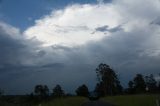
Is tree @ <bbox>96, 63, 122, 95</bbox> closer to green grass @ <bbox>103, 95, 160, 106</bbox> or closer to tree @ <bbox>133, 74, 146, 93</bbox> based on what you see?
tree @ <bbox>133, 74, 146, 93</bbox>

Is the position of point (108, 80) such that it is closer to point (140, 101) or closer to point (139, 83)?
point (139, 83)

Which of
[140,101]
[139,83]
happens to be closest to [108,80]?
[139,83]

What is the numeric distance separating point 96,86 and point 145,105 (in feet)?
377

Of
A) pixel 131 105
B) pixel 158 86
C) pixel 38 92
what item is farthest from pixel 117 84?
pixel 131 105

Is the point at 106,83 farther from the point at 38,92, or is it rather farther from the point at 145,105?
the point at 145,105

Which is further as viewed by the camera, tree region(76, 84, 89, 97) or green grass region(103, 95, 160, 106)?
tree region(76, 84, 89, 97)

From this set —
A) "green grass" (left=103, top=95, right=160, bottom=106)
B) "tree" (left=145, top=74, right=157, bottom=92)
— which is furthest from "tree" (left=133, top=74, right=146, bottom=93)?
"green grass" (left=103, top=95, right=160, bottom=106)

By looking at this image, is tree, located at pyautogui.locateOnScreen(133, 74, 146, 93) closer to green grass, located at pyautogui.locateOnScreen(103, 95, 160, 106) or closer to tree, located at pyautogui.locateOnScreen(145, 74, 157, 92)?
tree, located at pyautogui.locateOnScreen(145, 74, 157, 92)

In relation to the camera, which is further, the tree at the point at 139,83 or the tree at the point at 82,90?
the tree at the point at 82,90

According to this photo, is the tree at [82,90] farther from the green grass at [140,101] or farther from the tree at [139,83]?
the green grass at [140,101]

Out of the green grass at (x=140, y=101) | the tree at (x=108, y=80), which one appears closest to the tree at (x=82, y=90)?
the tree at (x=108, y=80)

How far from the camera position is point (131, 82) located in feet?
530

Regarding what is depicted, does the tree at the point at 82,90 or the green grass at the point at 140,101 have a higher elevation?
the tree at the point at 82,90

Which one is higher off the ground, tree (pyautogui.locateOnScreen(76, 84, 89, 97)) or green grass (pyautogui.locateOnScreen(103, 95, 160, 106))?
tree (pyautogui.locateOnScreen(76, 84, 89, 97))
